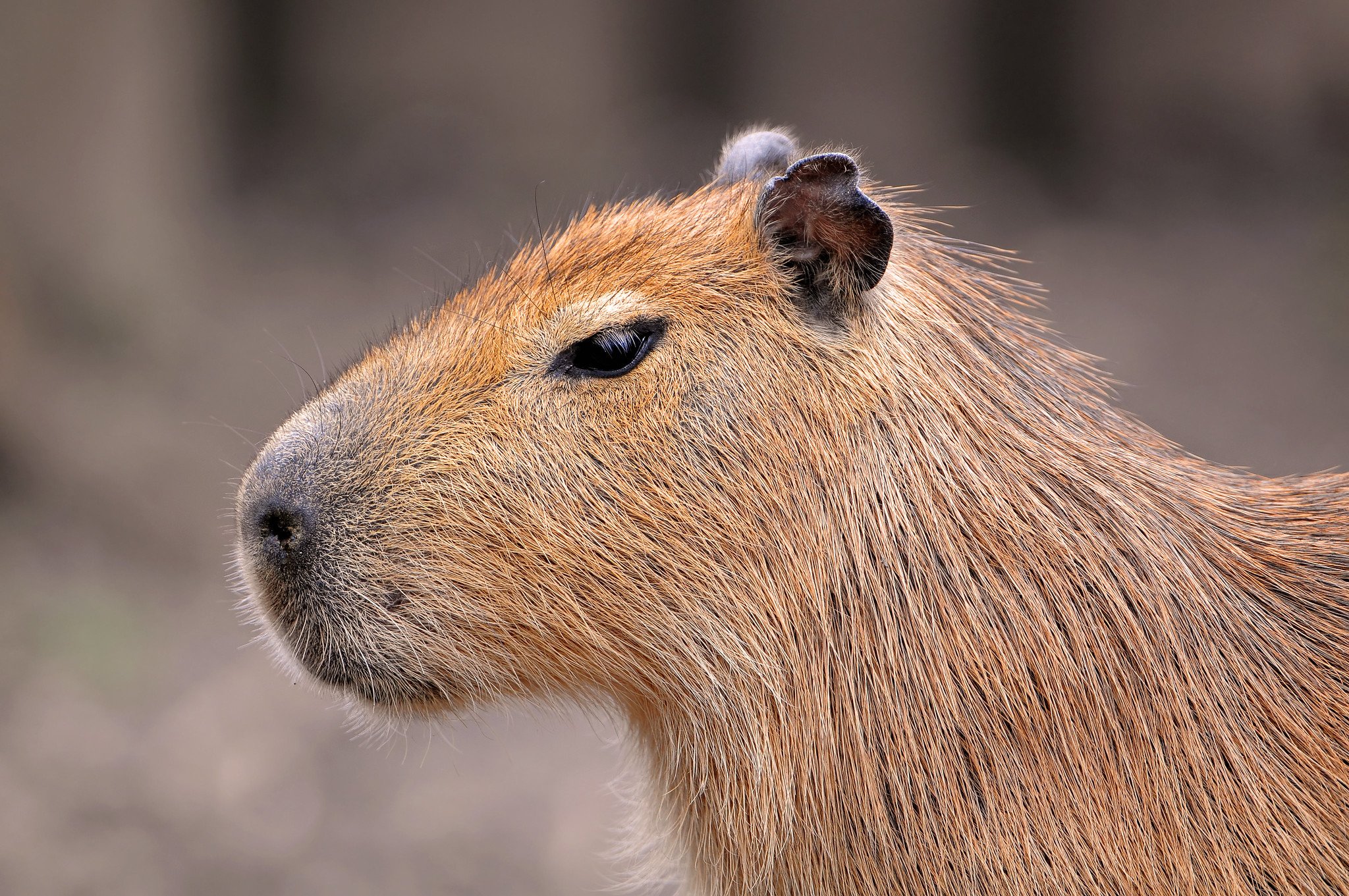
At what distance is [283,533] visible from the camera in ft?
7.22

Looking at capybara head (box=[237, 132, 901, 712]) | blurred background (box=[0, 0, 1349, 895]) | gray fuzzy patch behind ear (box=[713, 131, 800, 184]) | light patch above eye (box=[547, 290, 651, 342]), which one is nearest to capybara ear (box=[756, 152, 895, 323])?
capybara head (box=[237, 132, 901, 712])

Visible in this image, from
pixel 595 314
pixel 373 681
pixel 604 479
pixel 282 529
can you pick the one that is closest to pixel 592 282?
pixel 595 314

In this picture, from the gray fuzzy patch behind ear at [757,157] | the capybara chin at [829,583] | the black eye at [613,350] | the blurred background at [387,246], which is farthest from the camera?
the blurred background at [387,246]

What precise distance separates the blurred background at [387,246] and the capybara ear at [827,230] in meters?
3.06

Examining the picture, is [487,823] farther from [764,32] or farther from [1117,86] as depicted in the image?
[1117,86]

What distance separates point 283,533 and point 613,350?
2.36ft

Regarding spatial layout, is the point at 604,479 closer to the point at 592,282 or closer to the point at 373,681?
the point at 592,282

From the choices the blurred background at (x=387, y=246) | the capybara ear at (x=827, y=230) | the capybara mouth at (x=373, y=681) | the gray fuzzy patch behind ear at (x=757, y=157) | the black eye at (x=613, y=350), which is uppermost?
the blurred background at (x=387, y=246)

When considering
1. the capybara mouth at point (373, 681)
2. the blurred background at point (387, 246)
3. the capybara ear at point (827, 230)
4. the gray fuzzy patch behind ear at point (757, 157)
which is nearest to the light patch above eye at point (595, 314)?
the capybara ear at point (827, 230)

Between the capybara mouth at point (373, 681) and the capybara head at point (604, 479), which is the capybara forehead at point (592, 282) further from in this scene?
the capybara mouth at point (373, 681)

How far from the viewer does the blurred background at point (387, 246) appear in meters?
5.02

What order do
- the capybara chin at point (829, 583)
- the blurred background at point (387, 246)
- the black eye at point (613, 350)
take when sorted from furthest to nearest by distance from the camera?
1. the blurred background at point (387, 246)
2. the black eye at point (613, 350)
3. the capybara chin at point (829, 583)

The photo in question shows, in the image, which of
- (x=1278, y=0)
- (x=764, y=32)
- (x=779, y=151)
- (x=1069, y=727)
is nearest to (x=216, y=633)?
(x=779, y=151)

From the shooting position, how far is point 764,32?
27.7 feet
